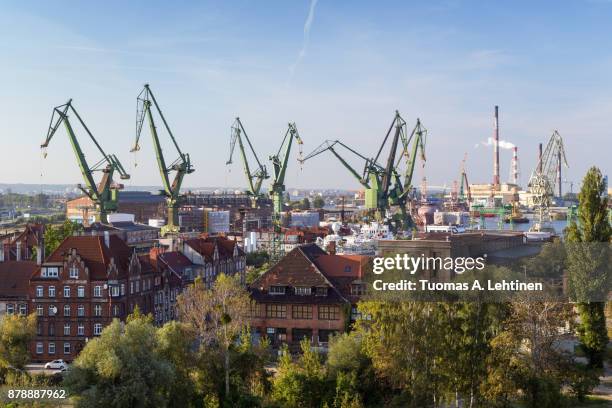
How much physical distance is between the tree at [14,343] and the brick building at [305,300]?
10730 millimetres

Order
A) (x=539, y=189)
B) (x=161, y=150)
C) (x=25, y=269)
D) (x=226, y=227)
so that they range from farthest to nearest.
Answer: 1. (x=539, y=189)
2. (x=226, y=227)
3. (x=161, y=150)
4. (x=25, y=269)

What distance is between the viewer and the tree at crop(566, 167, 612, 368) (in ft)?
108

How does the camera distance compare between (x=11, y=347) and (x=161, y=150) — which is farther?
(x=161, y=150)

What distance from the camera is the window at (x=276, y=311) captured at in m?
38.2

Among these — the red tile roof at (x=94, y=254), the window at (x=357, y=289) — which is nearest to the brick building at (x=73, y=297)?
the red tile roof at (x=94, y=254)

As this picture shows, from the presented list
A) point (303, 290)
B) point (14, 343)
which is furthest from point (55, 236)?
point (14, 343)

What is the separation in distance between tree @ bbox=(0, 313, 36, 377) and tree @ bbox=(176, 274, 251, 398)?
648 cm

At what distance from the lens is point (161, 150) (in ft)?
376

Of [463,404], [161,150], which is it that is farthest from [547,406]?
[161,150]

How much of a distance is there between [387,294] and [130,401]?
10.00m

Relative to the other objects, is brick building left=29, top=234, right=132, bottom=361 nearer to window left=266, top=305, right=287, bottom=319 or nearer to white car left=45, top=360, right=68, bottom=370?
white car left=45, top=360, right=68, bottom=370

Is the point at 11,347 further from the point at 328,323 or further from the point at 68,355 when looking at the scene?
the point at 328,323

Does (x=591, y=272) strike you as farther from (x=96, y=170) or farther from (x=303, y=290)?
(x=96, y=170)

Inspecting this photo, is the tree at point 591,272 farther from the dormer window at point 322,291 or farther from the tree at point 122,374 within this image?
the tree at point 122,374
